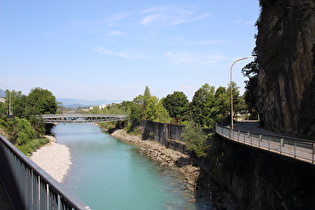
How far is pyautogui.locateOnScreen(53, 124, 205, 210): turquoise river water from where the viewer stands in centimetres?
2208

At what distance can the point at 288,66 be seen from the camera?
68.5 ft

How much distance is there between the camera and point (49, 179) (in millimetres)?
3514

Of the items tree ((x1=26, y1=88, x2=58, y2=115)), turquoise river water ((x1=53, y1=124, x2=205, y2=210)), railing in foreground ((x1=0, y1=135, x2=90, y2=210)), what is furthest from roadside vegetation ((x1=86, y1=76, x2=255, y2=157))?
railing in foreground ((x1=0, y1=135, x2=90, y2=210))

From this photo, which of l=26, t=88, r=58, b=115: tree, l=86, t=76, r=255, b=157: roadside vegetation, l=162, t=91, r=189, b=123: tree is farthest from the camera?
l=162, t=91, r=189, b=123: tree

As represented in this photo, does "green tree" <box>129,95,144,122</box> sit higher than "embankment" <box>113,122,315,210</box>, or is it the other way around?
"green tree" <box>129,95,144,122</box>

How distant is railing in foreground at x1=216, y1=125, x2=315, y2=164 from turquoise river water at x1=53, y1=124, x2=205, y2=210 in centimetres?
789

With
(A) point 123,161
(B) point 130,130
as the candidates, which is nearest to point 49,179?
(A) point 123,161

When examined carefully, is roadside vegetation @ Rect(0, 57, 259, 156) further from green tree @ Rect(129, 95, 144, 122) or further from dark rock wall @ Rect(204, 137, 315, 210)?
dark rock wall @ Rect(204, 137, 315, 210)

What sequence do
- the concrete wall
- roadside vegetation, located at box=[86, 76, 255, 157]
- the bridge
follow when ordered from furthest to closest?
the bridge < the concrete wall < roadside vegetation, located at box=[86, 76, 255, 157]

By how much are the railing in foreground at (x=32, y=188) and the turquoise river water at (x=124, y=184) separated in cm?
1599

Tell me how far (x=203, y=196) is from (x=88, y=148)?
31326mm

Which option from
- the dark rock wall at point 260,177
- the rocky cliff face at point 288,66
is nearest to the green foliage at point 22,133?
the dark rock wall at point 260,177

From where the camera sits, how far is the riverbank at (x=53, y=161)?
30.7 meters

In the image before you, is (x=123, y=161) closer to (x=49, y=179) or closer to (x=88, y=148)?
(x=88, y=148)
